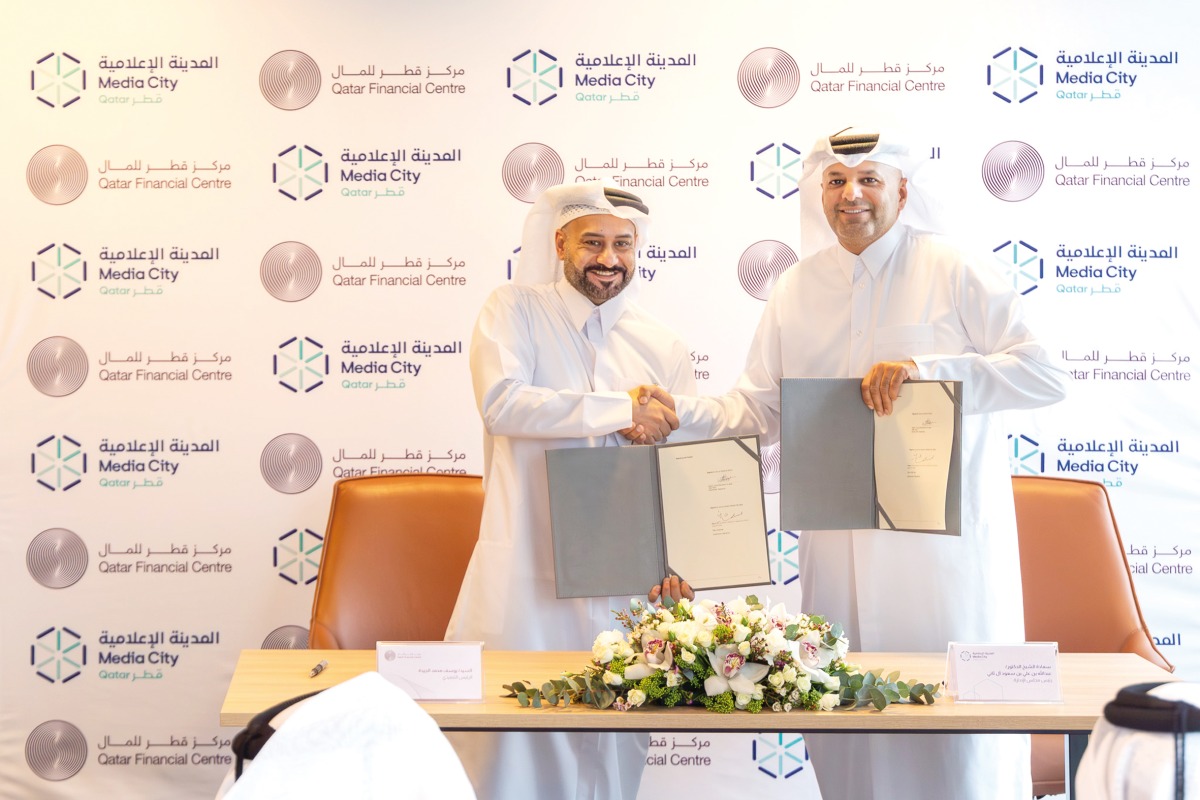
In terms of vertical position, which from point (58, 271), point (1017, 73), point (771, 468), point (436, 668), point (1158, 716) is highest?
point (1017, 73)

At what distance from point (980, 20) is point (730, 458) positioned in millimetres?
2423

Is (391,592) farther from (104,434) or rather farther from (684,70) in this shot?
(684,70)

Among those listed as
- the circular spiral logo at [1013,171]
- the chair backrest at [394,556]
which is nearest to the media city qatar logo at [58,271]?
the chair backrest at [394,556]

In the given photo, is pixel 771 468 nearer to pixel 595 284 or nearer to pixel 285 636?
pixel 595 284

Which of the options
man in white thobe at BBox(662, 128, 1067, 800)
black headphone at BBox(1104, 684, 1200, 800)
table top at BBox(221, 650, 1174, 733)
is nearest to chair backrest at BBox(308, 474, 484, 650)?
man in white thobe at BBox(662, 128, 1067, 800)

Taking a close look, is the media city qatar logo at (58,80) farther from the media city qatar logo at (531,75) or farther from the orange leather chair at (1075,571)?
the orange leather chair at (1075,571)

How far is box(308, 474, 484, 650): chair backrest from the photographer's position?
12.0 feet

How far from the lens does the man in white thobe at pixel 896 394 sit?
9.75 feet

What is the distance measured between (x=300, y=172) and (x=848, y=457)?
252 cm

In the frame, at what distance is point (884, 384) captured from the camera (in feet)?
9.46

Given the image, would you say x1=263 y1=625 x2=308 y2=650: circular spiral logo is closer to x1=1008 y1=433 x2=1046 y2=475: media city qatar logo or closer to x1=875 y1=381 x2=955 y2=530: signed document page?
x1=875 y1=381 x2=955 y2=530: signed document page

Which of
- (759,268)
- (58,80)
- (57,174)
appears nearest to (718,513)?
(759,268)

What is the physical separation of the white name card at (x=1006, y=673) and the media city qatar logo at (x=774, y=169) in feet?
7.83

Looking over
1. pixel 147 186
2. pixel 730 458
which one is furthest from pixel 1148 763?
pixel 147 186
